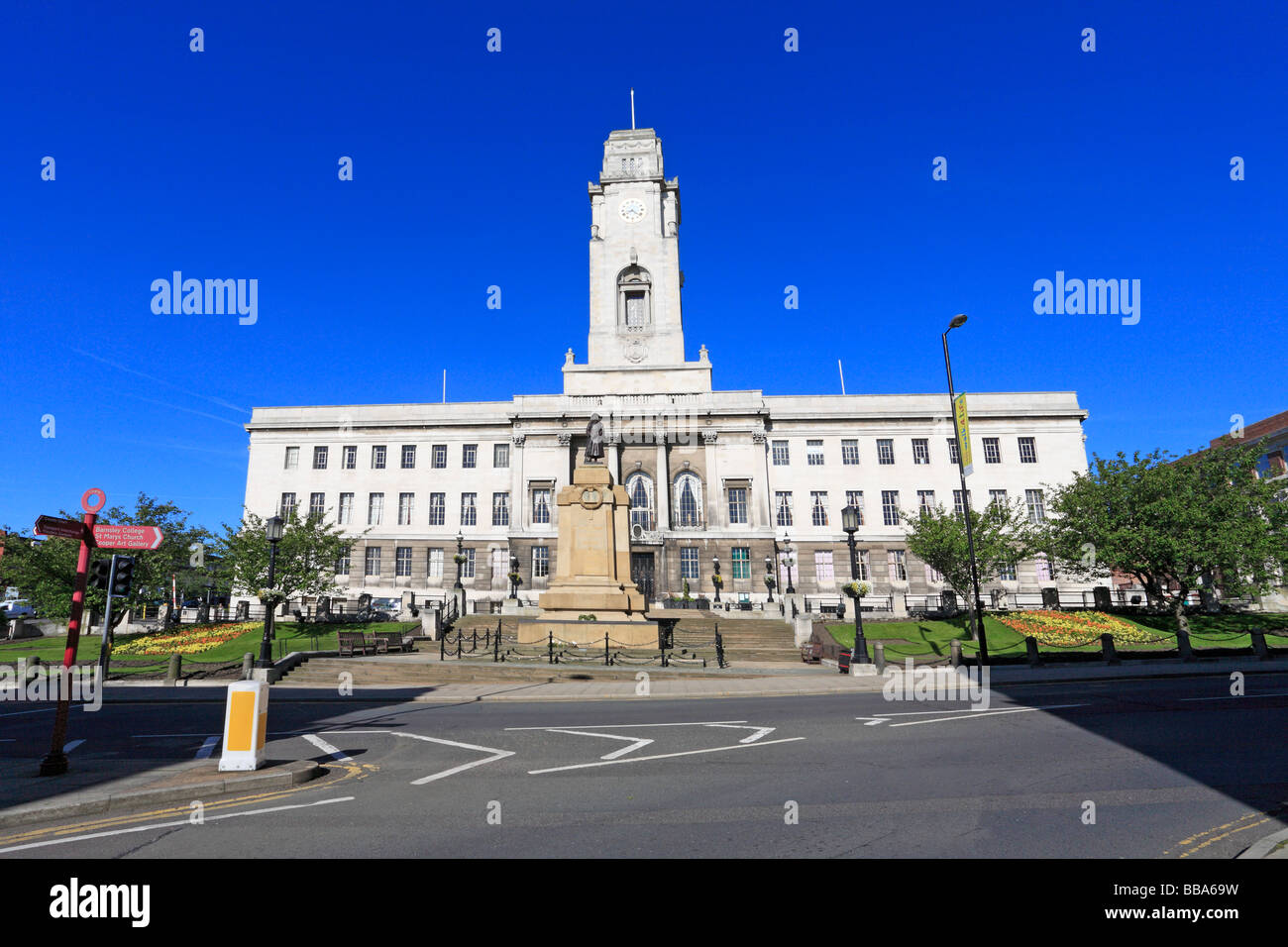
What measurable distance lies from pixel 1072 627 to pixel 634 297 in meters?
43.5

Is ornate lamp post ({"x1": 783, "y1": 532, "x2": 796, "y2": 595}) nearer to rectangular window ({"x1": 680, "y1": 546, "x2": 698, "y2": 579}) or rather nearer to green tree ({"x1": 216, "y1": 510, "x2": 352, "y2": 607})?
rectangular window ({"x1": 680, "y1": 546, "x2": 698, "y2": 579})

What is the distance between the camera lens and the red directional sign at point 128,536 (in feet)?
28.3

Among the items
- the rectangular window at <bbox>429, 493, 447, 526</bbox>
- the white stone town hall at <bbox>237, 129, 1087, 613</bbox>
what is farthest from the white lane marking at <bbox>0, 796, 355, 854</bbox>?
the rectangular window at <bbox>429, 493, 447, 526</bbox>

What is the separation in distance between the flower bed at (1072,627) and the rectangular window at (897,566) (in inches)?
484

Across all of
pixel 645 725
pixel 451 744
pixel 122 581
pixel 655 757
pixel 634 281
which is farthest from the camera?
pixel 634 281

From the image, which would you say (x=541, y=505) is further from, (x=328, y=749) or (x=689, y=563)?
(x=328, y=749)

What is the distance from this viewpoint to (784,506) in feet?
173

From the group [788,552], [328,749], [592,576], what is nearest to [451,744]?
[328,749]

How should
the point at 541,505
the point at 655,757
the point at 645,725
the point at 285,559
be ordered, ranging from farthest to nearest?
the point at 541,505 → the point at 285,559 → the point at 645,725 → the point at 655,757

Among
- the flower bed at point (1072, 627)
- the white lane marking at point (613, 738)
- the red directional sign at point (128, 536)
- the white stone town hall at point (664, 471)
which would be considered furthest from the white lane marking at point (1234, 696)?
the white stone town hall at point (664, 471)

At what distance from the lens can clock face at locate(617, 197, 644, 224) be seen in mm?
61594
